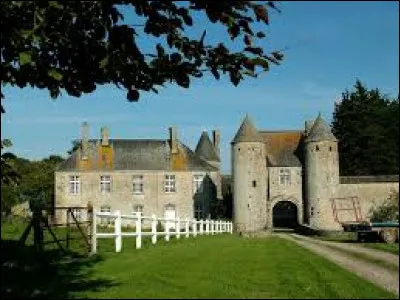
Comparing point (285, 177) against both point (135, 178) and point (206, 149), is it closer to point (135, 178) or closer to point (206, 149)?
point (206, 149)

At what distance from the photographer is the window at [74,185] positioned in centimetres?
6353

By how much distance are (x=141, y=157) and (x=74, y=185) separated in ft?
21.9

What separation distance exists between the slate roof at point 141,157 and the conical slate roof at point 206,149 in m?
7.86

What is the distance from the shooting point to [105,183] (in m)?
63.8

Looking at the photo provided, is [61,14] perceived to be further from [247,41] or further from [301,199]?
[301,199]

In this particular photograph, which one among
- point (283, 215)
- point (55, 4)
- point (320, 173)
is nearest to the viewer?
point (55, 4)

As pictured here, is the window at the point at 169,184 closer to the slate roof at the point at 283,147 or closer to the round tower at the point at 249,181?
the round tower at the point at 249,181

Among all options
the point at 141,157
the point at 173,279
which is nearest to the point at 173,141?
the point at 141,157

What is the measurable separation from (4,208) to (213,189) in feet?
195

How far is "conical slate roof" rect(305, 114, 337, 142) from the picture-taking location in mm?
61531

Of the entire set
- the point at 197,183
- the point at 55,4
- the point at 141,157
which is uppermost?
the point at 141,157

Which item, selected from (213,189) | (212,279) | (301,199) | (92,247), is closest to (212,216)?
(213,189)

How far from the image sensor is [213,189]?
214 feet

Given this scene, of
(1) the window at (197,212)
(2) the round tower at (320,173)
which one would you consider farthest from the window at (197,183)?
(2) the round tower at (320,173)
